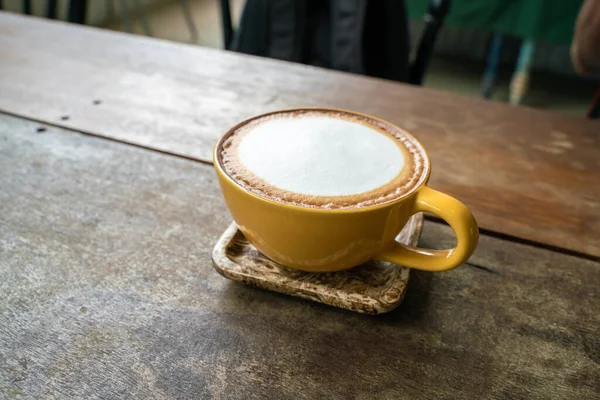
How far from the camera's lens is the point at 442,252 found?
0.35 m

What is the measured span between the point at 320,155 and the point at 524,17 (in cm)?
186

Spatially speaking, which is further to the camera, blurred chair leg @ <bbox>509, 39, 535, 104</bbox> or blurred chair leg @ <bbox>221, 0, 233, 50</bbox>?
blurred chair leg @ <bbox>509, 39, 535, 104</bbox>

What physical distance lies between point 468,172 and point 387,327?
0.25 m

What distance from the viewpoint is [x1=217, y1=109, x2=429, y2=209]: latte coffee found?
0.33m

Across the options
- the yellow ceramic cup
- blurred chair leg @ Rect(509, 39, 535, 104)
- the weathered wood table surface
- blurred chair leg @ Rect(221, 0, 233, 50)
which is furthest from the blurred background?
the yellow ceramic cup

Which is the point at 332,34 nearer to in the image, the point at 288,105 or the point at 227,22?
the point at 227,22

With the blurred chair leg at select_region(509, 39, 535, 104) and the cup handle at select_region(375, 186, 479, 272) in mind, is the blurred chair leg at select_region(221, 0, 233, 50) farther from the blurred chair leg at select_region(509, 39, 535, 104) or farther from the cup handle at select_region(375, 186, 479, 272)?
the blurred chair leg at select_region(509, 39, 535, 104)

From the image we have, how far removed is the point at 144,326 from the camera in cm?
33

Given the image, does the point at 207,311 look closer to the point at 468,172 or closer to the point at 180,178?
the point at 180,178

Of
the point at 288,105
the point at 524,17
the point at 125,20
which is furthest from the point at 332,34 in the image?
the point at 125,20

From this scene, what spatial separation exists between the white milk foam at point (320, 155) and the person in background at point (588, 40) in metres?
1.10

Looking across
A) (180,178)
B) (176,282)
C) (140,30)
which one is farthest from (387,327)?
(140,30)

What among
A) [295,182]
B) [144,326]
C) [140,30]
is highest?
[295,182]

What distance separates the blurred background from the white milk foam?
1.05 m
